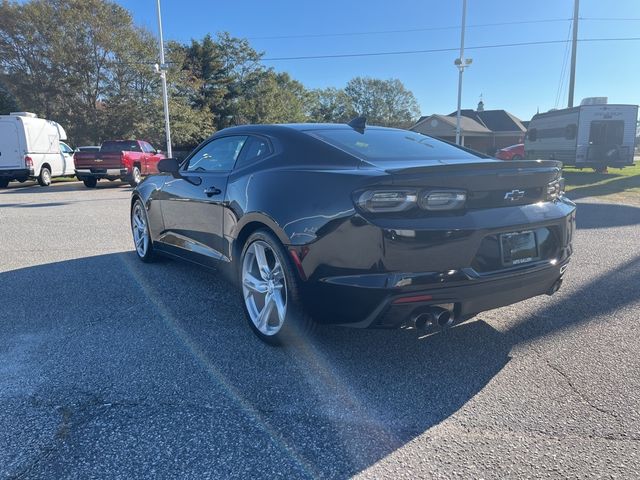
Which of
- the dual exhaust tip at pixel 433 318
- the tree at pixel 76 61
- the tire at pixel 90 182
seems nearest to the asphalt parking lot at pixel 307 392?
the dual exhaust tip at pixel 433 318

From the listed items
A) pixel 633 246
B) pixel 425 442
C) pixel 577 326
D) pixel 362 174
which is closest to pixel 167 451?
pixel 425 442

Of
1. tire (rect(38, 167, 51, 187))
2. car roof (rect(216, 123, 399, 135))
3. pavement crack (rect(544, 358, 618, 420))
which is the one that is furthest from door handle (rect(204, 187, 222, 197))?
tire (rect(38, 167, 51, 187))

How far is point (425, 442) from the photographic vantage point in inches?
87.8

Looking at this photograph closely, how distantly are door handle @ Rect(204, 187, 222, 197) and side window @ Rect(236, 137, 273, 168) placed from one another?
0.26 metres

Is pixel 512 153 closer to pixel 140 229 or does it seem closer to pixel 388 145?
pixel 140 229

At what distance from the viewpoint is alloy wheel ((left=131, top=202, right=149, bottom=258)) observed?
5394 mm

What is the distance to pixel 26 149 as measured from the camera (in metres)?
16.5

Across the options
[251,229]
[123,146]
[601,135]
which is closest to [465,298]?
[251,229]

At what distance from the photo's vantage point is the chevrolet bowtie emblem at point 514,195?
284cm

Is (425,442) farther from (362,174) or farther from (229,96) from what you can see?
(229,96)

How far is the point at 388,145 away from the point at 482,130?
155 feet

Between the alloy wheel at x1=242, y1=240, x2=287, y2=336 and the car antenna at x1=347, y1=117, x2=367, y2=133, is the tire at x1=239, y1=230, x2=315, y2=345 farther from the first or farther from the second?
the car antenna at x1=347, y1=117, x2=367, y2=133

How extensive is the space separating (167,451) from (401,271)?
4.67 ft

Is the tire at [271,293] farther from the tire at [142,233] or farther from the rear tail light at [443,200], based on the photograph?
the tire at [142,233]
